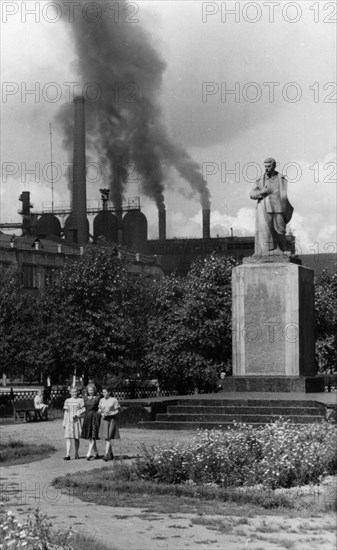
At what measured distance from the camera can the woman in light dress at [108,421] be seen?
19.6 metres

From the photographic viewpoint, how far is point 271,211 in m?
27.9

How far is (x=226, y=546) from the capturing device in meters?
10.1

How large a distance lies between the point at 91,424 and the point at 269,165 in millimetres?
10795

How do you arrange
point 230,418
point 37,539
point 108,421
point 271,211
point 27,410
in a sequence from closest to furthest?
point 37,539, point 108,421, point 230,418, point 271,211, point 27,410

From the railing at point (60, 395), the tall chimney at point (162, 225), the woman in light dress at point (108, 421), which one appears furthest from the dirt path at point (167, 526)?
the tall chimney at point (162, 225)

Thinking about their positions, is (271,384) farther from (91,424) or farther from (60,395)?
(60,395)

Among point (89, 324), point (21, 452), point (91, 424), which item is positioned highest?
point (89, 324)

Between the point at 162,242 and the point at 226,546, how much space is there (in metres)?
106

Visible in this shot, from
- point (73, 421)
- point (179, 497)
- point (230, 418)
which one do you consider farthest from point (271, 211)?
point (179, 497)

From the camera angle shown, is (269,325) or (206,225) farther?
(206,225)

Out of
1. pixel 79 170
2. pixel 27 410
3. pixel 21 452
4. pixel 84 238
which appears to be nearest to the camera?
pixel 21 452

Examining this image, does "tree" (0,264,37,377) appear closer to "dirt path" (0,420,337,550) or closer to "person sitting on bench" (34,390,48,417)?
"person sitting on bench" (34,390,48,417)

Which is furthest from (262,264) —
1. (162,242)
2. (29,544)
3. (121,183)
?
(162,242)

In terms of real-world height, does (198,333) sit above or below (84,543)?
above
